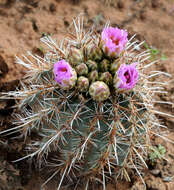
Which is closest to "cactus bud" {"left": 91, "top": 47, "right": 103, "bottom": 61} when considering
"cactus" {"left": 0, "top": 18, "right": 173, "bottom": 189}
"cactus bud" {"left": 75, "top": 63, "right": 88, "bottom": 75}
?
"cactus" {"left": 0, "top": 18, "right": 173, "bottom": 189}

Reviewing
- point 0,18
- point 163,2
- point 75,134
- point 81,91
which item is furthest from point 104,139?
point 163,2

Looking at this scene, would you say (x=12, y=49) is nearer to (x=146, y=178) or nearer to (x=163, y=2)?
(x=146, y=178)

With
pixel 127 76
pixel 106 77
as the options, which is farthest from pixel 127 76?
pixel 106 77

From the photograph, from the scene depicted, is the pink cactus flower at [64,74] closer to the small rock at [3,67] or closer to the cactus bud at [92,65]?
the cactus bud at [92,65]

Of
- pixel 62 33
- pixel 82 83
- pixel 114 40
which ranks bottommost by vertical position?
pixel 82 83

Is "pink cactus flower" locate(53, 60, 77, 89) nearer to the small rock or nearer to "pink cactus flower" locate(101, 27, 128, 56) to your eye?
"pink cactus flower" locate(101, 27, 128, 56)

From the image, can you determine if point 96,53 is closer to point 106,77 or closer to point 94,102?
point 106,77
